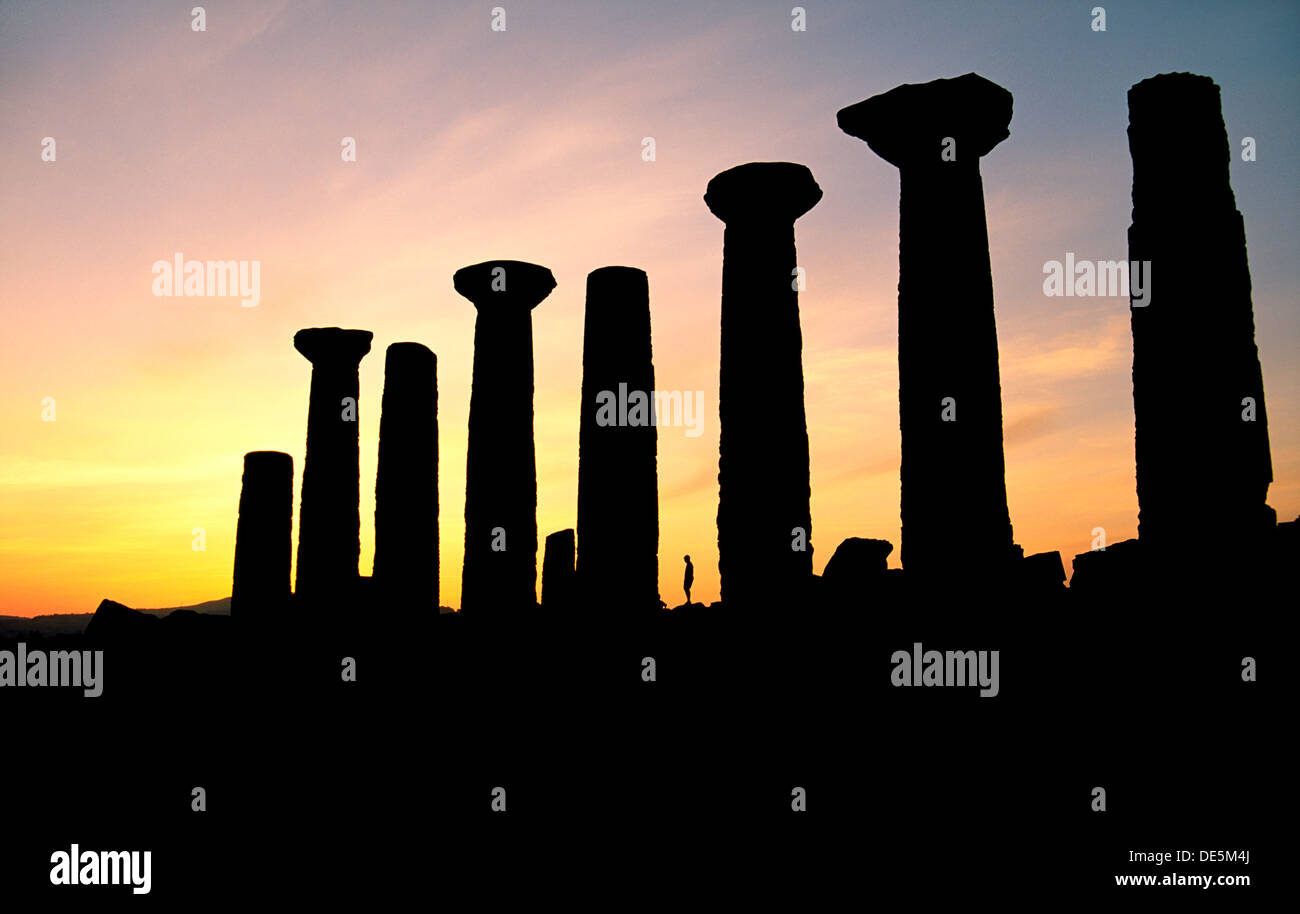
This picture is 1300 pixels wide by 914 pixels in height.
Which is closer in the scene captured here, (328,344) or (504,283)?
(504,283)

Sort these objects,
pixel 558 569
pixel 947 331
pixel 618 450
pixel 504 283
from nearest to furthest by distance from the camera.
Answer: pixel 947 331 < pixel 618 450 < pixel 504 283 < pixel 558 569

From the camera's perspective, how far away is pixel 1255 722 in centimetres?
1000

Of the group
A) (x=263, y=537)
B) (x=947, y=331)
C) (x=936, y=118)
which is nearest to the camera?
(x=947, y=331)

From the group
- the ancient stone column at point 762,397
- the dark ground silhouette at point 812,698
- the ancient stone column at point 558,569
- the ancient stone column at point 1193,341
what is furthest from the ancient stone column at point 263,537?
the ancient stone column at point 1193,341

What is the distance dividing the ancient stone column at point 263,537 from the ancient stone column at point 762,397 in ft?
42.8

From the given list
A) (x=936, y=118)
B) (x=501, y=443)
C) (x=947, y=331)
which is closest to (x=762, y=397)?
(x=947, y=331)

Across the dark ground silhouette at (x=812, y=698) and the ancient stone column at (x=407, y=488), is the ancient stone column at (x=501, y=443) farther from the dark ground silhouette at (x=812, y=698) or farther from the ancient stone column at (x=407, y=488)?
the ancient stone column at (x=407, y=488)

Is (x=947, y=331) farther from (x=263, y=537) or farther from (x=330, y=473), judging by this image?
(x=263, y=537)

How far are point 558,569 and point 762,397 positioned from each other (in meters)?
11.1

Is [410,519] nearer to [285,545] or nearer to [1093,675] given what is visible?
[285,545]

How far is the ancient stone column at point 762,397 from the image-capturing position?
1291cm

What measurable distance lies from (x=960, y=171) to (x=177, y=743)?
14.8 meters

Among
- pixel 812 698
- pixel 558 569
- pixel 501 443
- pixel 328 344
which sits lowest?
pixel 812 698

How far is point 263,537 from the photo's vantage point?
2248 cm
